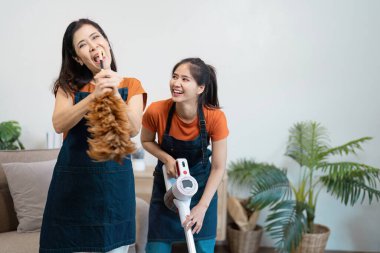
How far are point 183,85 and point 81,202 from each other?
1.94 ft

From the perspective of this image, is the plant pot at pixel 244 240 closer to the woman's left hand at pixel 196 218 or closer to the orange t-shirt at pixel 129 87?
the woman's left hand at pixel 196 218

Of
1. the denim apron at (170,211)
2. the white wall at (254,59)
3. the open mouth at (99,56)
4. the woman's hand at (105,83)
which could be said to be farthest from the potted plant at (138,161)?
the woman's hand at (105,83)

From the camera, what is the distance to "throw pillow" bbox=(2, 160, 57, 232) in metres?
2.40

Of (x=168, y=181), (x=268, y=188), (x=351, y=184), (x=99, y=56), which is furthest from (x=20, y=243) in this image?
(x=351, y=184)

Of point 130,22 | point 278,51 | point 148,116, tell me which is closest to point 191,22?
point 130,22

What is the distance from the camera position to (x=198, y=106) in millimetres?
1799

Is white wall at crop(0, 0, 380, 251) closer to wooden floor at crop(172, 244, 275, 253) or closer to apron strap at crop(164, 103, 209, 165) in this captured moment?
wooden floor at crop(172, 244, 275, 253)

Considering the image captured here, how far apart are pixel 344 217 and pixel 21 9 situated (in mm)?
3112

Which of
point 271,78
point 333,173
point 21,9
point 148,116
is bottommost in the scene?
point 333,173

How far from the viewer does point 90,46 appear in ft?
4.50

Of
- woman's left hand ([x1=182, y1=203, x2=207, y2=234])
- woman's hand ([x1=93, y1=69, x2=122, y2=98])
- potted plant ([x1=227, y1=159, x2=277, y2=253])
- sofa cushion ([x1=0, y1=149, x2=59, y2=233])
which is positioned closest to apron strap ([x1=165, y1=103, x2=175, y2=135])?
woman's left hand ([x1=182, y1=203, x2=207, y2=234])

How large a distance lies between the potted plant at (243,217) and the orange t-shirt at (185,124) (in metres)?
1.57

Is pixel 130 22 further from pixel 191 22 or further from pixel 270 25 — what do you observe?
pixel 270 25

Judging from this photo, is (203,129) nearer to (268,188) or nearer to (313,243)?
(268,188)
